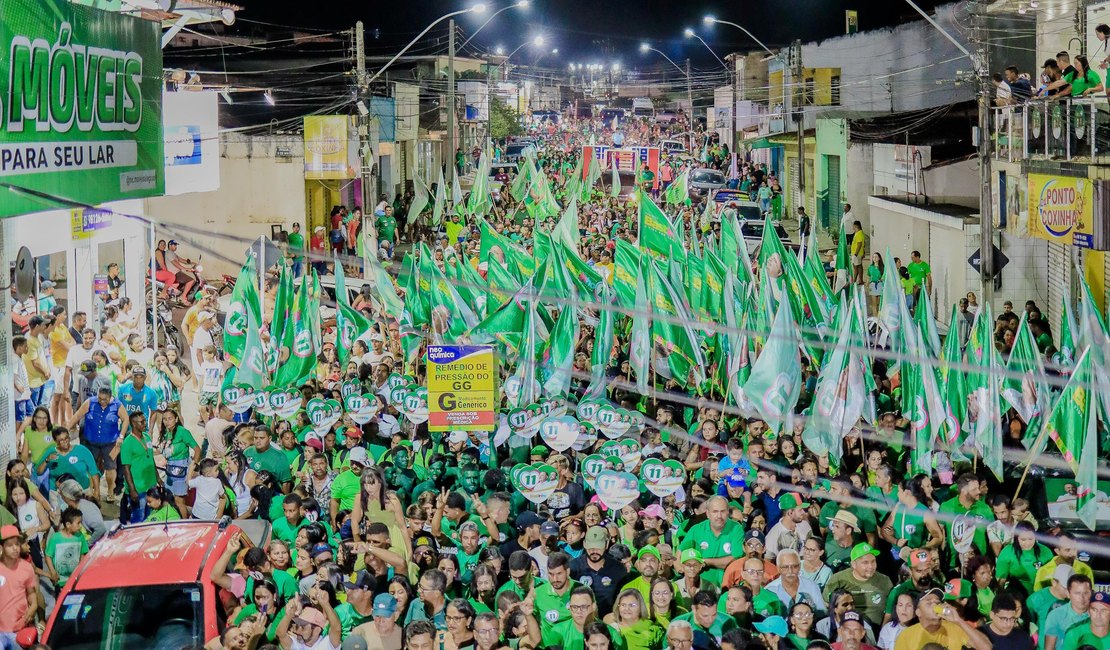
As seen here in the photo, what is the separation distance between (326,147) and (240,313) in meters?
18.7

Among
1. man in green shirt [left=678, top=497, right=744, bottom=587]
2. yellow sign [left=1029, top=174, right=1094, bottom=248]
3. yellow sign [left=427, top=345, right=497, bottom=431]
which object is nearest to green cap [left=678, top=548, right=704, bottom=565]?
man in green shirt [left=678, top=497, right=744, bottom=587]

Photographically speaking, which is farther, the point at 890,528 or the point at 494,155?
the point at 494,155

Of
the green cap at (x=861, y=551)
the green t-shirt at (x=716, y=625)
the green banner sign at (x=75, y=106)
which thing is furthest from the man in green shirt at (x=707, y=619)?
the green banner sign at (x=75, y=106)

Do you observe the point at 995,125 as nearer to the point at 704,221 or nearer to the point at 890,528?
the point at 704,221

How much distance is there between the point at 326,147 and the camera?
113ft

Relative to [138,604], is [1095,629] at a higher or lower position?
lower

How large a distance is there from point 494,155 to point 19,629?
59.4 metres

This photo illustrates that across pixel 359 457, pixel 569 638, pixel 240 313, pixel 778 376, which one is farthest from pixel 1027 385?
pixel 240 313

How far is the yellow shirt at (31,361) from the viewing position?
14914 mm

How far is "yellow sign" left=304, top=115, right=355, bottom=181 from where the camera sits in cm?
3419

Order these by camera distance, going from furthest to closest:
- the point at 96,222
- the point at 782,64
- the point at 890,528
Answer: the point at 782,64 < the point at 96,222 < the point at 890,528

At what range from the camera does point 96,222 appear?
834 inches

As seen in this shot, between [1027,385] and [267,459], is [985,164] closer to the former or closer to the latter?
[1027,385]

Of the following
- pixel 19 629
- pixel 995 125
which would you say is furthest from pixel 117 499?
pixel 995 125
